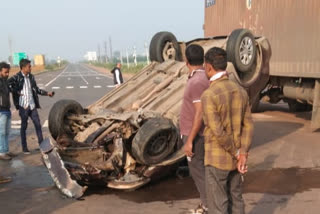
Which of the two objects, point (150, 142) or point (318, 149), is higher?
point (150, 142)

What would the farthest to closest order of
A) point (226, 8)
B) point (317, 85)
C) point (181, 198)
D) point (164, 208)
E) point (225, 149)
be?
point (226, 8)
point (317, 85)
point (181, 198)
point (164, 208)
point (225, 149)

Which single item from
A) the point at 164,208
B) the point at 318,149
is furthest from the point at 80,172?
the point at 318,149

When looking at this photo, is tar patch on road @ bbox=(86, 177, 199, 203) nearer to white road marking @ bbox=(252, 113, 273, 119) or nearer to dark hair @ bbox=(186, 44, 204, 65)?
dark hair @ bbox=(186, 44, 204, 65)

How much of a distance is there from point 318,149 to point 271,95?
418 centimetres

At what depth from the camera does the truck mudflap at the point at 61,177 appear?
16.8 ft

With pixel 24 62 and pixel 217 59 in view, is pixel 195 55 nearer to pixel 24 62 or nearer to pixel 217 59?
pixel 217 59

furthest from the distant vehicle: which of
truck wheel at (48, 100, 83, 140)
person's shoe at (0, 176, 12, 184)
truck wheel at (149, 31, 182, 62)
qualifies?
person's shoe at (0, 176, 12, 184)

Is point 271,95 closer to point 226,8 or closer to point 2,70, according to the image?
point 226,8

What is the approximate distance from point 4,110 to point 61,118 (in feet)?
4.69

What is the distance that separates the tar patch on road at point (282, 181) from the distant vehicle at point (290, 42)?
9.82 ft

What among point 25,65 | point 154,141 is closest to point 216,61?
point 154,141

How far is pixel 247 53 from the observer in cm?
648

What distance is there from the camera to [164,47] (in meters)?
7.85

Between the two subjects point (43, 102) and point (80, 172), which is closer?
point (80, 172)
